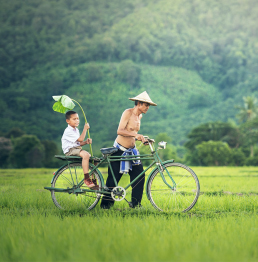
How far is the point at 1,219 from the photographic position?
5.48 m

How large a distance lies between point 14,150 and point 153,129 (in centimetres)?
6456

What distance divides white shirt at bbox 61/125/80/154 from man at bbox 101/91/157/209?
73 centimetres

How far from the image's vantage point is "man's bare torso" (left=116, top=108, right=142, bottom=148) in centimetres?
636

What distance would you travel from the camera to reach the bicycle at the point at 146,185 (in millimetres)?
6027

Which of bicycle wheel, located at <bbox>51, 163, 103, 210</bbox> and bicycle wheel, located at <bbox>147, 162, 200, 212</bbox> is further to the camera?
bicycle wheel, located at <bbox>51, 163, 103, 210</bbox>

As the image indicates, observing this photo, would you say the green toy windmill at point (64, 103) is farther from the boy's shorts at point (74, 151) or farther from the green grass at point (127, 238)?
the green grass at point (127, 238)

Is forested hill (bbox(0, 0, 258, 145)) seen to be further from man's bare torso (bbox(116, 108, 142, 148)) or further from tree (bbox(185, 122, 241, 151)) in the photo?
man's bare torso (bbox(116, 108, 142, 148))

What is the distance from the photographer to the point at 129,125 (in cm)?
642

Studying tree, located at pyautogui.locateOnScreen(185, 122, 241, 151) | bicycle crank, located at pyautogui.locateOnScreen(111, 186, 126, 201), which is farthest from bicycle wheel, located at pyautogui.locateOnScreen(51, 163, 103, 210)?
tree, located at pyautogui.locateOnScreen(185, 122, 241, 151)

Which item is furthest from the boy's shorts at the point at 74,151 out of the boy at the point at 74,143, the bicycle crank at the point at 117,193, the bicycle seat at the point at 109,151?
the bicycle crank at the point at 117,193

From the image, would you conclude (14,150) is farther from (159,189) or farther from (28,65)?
(28,65)

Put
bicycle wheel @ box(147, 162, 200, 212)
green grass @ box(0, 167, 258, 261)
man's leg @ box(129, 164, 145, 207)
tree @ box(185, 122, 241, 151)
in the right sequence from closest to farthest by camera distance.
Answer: green grass @ box(0, 167, 258, 261) → bicycle wheel @ box(147, 162, 200, 212) → man's leg @ box(129, 164, 145, 207) → tree @ box(185, 122, 241, 151)

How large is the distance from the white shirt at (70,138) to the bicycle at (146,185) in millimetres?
194

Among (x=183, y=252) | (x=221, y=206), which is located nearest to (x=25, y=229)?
(x=183, y=252)
